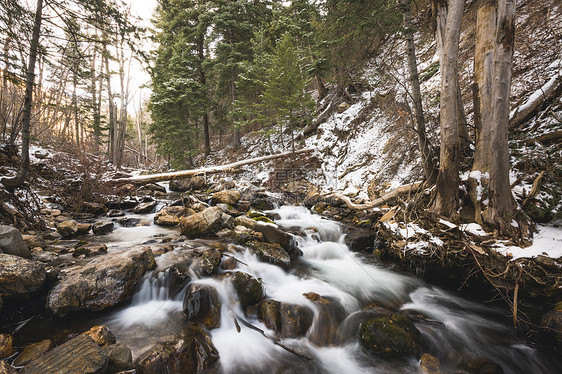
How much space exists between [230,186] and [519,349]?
10.7 m

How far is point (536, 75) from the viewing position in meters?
5.52

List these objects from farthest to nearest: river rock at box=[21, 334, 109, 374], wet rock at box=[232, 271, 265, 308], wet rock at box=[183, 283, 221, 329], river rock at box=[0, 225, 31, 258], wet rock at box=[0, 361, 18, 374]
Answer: wet rock at box=[232, 271, 265, 308] → wet rock at box=[183, 283, 221, 329] → river rock at box=[0, 225, 31, 258] → river rock at box=[21, 334, 109, 374] → wet rock at box=[0, 361, 18, 374]

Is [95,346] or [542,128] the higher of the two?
[542,128]

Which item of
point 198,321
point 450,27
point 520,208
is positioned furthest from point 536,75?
point 198,321

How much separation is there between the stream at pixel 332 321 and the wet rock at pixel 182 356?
16cm

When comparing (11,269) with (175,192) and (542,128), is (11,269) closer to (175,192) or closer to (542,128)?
(542,128)

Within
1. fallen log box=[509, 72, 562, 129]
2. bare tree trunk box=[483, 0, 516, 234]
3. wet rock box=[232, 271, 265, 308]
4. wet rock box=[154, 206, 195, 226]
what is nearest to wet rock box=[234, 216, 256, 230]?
wet rock box=[154, 206, 195, 226]

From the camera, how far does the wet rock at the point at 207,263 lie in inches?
161

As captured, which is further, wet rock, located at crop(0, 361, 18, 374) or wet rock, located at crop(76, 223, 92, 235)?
wet rock, located at crop(76, 223, 92, 235)

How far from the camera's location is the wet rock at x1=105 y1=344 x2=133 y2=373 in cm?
212

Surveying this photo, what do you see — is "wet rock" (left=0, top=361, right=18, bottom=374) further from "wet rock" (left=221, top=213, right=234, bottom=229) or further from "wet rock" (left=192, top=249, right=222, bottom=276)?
"wet rock" (left=221, top=213, right=234, bottom=229)

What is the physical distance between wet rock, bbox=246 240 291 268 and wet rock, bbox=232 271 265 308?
41.7 inches

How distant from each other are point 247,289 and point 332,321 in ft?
4.94

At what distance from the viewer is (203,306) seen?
331 centimetres
